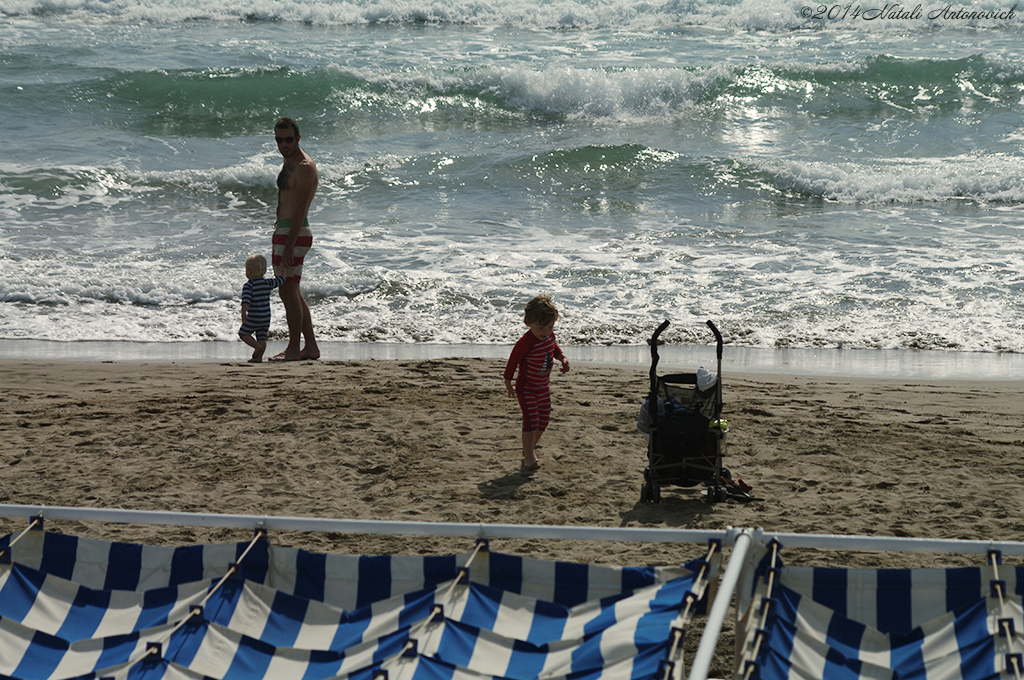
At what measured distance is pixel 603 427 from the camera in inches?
247

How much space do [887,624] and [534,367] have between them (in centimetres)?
294

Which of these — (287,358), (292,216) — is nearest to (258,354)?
(287,358)

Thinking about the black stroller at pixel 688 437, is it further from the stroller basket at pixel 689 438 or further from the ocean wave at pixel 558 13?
the ocean wave at pixel 558 13

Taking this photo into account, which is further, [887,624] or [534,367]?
[534,367]

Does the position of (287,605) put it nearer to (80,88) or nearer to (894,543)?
(894,543)

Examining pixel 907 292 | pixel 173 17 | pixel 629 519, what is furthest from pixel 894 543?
pixel 173 17

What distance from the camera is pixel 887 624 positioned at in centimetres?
254

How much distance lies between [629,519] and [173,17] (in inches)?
1136

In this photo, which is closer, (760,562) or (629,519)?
(760,562)

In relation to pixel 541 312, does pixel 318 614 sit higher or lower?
lower

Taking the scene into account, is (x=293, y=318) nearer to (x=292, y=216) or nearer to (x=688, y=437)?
(x=292, y=216)

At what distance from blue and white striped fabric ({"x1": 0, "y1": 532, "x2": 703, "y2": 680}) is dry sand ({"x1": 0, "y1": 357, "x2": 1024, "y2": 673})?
140 centimetres

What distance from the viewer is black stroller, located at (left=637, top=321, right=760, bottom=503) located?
484cm

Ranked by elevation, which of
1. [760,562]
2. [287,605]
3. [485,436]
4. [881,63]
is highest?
[881,63]
